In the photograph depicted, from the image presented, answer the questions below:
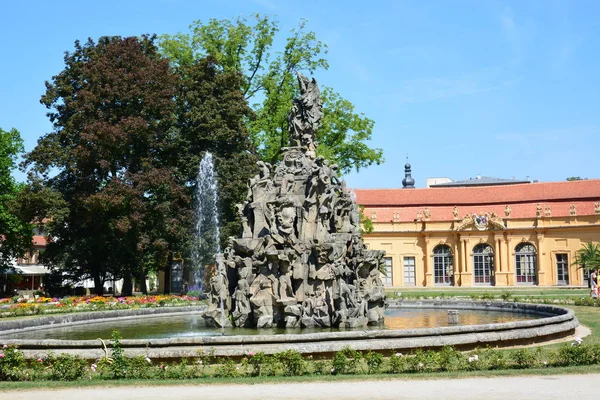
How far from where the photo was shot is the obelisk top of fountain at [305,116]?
2372 cm

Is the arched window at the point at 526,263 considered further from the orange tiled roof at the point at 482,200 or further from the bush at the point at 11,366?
the bush at the point at 11,366

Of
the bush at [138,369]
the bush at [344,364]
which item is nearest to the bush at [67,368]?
the bush at [138,369]

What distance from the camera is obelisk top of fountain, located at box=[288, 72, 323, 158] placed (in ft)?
77.8

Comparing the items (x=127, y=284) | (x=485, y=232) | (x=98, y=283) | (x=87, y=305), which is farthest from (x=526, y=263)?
(x=87, y=305)

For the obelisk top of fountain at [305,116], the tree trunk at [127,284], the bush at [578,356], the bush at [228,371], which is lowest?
the bush at [228,371]

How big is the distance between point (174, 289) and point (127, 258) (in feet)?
64.1

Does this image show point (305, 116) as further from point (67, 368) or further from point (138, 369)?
point (67, 368)

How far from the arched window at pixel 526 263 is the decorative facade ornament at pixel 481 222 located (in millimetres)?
3392

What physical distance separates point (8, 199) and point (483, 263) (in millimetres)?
47369

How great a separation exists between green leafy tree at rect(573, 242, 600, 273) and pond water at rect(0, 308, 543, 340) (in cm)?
2845

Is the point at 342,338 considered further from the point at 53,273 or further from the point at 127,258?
the point at 53,273

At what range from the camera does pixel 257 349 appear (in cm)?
1491

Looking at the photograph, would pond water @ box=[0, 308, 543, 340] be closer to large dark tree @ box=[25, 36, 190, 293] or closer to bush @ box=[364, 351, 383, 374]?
bush @ box=[364, 351, 383, 374]

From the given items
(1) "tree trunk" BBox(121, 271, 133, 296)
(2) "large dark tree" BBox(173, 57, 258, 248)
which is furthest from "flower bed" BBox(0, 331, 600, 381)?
(1) "tree trunk" BBox(121, 271, 133, 296)
